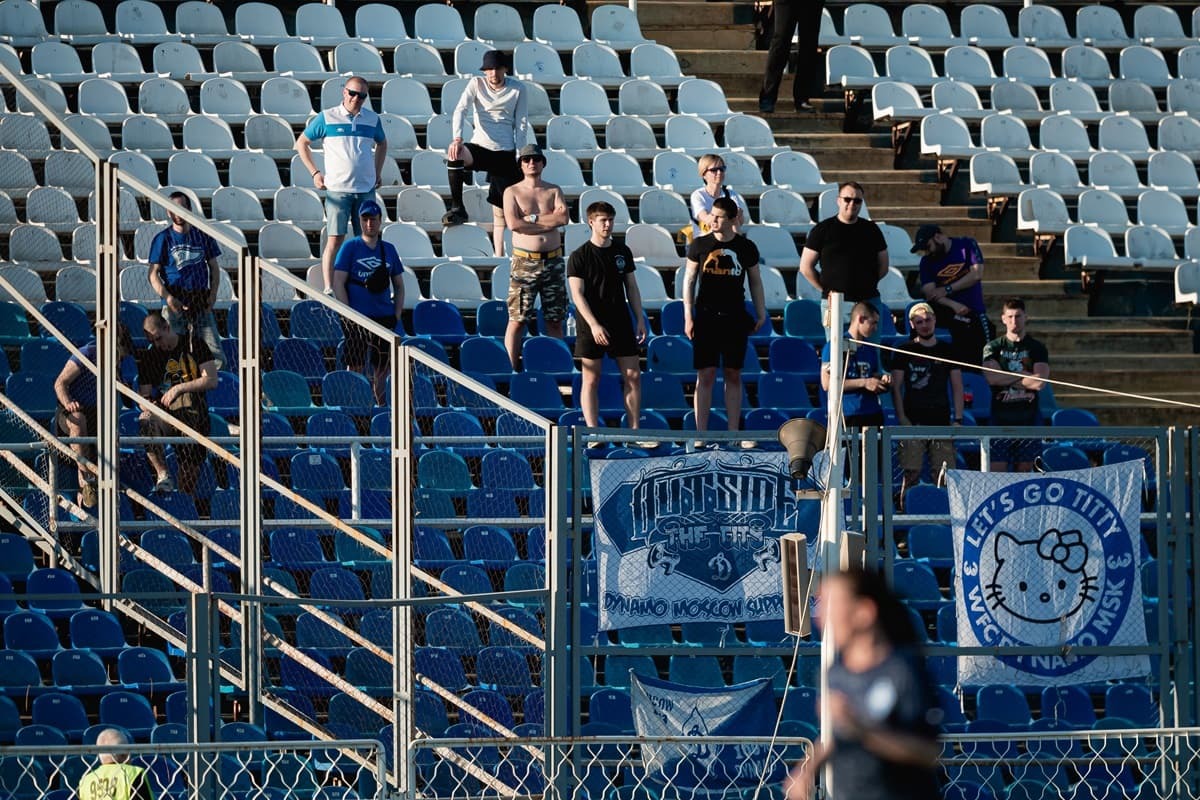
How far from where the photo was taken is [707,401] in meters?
13.2

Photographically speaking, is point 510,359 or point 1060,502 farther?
point 510,359

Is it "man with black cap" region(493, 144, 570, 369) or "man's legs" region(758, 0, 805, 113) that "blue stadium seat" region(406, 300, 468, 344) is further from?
"man's legs" region(758, 0, 805, 113)

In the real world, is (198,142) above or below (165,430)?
above

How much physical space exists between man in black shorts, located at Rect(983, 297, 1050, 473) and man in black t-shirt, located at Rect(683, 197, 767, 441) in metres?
1.58

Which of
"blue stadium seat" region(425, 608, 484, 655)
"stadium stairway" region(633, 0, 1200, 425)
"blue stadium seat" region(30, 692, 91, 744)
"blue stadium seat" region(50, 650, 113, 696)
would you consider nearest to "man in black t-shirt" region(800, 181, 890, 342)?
"stadium stairway" region(633, 0, 1200, 425)

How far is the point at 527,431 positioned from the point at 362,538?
1.12 meters

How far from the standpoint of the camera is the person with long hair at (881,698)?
6.04 meters

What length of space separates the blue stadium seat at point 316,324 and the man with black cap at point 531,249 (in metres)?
2.78

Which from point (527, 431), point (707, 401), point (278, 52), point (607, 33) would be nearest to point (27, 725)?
point (527, 431)

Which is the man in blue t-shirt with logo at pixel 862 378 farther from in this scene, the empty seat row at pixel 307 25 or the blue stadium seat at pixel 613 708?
the empty seat row at pixel 307 25

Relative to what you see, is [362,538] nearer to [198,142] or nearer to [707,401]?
[707,401]

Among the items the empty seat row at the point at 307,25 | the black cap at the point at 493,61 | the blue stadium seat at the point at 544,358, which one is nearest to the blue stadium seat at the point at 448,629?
the blue stadium seat at the point at 544,358

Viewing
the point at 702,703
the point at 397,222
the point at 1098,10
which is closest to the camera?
the point at 702,703

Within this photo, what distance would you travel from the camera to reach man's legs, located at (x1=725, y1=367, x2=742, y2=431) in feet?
43.4
